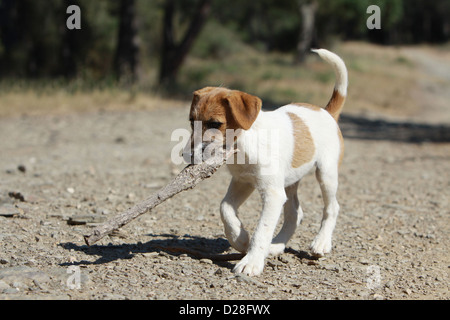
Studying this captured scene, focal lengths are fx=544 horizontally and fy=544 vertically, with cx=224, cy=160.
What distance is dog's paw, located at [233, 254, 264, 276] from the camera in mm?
3828

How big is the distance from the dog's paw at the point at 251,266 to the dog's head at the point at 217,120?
80 centimetres

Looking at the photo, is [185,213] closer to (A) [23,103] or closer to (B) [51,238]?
(B) [51,238]

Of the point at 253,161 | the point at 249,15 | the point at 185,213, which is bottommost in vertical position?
the point at 185,213

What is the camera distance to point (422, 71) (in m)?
35.9

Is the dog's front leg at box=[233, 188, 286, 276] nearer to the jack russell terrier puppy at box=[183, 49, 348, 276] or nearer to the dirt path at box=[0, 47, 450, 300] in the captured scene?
the jack russell terrier puppy at box=[183, 49, 348, 276]

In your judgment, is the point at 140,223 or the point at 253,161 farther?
the point at 140,223

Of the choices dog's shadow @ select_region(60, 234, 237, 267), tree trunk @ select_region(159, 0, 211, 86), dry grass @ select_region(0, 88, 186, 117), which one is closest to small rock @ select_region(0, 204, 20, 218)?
dog's shadow @ select_region(60, 234, 237, 267)

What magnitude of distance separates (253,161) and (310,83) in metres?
19.9

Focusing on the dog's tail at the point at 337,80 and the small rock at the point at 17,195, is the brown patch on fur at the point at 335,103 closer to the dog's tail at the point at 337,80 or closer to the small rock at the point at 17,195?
the dog's tail at the point at 337,80

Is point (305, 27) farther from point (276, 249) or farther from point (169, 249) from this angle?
point (169, 249)

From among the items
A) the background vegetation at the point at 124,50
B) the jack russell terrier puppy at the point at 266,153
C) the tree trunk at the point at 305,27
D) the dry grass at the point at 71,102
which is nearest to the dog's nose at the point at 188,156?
the jack russell terrier puppy at the point at 266,153

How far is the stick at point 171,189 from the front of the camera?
369 centimetres
